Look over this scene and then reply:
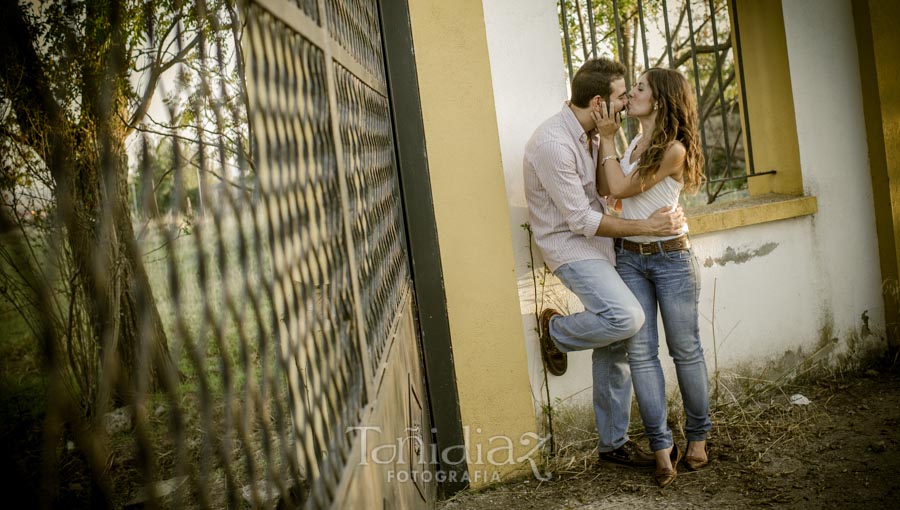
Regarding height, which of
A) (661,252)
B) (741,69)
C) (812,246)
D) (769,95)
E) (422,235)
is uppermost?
(741,69)

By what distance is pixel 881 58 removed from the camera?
410 centimetres

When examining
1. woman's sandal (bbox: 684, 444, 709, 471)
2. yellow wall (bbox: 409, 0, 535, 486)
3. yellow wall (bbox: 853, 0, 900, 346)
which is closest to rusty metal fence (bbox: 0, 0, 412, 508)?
yellow wall (bbox: 409, 0, 535, 486)

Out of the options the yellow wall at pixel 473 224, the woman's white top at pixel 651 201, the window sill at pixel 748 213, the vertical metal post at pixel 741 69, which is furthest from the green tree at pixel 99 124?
the vertical metal post at pixel 741 69

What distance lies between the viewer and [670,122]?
10.2 ft

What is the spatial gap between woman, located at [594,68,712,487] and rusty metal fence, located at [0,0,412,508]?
1744 mm

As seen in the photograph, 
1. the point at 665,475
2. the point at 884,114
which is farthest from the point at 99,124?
the point at 884,114

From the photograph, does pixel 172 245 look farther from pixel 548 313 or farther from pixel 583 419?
pixel 583 419

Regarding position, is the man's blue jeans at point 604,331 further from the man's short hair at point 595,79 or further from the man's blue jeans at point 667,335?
the man's short hair at point 595,79

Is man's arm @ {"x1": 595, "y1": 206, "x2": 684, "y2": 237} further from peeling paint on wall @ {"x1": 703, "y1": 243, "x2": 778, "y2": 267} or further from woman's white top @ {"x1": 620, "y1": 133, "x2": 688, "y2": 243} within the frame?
peeling paint on wall @ {"x1": 703, "y1": 243, "x2": 778, "y2": 267}

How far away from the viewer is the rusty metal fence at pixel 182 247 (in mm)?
631

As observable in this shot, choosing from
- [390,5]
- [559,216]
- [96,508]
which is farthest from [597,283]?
[96,508]

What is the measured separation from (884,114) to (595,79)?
220 cm

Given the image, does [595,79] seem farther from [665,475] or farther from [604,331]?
[665,475]

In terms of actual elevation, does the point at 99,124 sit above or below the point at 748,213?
above
